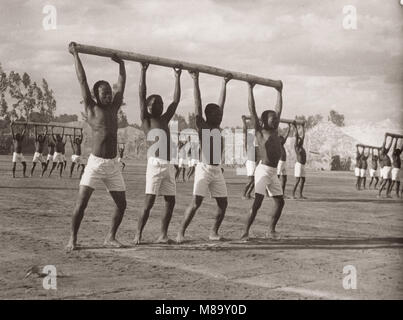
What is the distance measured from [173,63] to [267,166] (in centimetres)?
230

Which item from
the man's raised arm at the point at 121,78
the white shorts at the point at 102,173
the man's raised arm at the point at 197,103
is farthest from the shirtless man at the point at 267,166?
the white shorts at the point at 102,173

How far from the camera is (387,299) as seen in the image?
17.8 feet

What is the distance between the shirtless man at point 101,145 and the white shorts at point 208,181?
1.32 m

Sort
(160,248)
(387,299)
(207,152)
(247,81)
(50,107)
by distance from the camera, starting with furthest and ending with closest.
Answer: (50,107), (247,81), (207,152), (160,248), (387,299)

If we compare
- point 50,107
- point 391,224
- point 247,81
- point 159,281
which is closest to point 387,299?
point 159,281

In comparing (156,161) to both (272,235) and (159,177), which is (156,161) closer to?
(159,177)

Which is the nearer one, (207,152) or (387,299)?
(387,299)

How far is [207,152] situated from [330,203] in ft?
29.4

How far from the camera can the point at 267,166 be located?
907cm

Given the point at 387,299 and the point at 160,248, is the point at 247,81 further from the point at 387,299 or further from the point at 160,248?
the point at 387,299

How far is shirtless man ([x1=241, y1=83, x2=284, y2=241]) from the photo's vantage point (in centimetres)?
899

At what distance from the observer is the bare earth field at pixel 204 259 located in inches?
223

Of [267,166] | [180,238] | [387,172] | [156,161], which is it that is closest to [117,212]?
[156,161]

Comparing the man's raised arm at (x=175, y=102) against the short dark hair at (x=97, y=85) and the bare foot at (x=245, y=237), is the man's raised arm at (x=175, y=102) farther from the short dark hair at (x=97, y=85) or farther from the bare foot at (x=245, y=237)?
the bare foot at (x=245, y=237)
